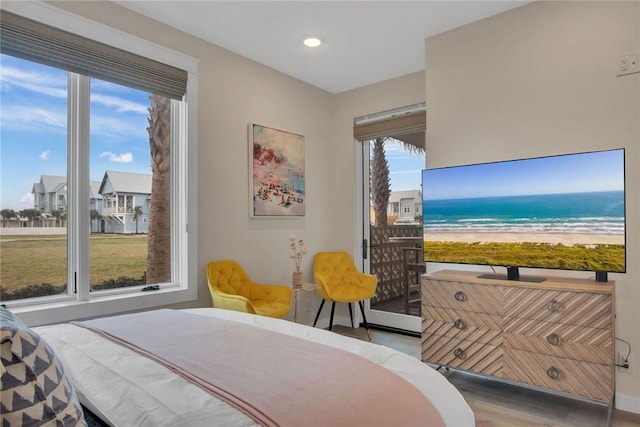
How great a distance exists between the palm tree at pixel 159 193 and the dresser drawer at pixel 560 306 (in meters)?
2.55

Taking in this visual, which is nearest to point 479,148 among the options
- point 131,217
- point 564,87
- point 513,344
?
point 564,87

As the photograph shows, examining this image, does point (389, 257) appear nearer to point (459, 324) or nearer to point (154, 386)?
point (459, 324)

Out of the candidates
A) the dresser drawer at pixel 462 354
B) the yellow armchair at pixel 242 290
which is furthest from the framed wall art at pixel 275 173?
the dresser drawer at pixel 462 354

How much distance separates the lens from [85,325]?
1.76 meters

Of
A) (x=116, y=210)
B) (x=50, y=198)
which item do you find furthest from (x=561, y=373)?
(x=50, y=198)

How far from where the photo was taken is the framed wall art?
3564mm

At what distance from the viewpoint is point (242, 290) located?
10.8ft

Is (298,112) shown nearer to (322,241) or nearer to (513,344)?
(322,241)

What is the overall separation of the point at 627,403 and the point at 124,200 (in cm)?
367

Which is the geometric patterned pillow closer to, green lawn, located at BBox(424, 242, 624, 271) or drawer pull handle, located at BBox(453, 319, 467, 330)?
drawer pull handle, located at BBox(453, 319, 467, 330)

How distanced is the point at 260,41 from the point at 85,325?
8.32 ft

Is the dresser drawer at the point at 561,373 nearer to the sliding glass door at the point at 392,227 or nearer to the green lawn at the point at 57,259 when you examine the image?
the sliding glass door at the point at 392,227

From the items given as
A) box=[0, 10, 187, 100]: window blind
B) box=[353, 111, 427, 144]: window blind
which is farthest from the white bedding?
box=[353, 111, 427, 144]: window blind

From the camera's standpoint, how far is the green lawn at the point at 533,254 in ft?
7.29
